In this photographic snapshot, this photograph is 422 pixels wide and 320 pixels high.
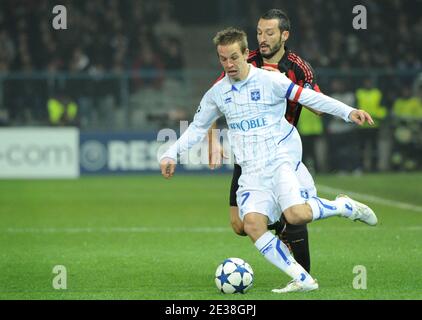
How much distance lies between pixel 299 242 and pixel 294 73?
4.40ft

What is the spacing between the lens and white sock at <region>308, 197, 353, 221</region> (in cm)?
739

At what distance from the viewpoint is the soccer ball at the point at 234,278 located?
24.0ft

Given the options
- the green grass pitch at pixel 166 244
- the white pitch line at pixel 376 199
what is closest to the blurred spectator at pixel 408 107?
the green grass pitch at pixel 166 244

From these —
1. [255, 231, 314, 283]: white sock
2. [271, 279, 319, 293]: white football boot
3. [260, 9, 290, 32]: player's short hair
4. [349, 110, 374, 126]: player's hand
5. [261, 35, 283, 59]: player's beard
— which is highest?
[260, 9, 290, 32]: player's short hair

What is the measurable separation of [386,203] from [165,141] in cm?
616

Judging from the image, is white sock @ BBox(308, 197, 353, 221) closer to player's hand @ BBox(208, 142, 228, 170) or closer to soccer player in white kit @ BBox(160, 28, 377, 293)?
soccer player in white kit @ BBox(160, 28, 377, 293)

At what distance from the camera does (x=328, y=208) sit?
7.48 meters

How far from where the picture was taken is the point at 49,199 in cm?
1573

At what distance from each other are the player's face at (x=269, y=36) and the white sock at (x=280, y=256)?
1547 millimetres

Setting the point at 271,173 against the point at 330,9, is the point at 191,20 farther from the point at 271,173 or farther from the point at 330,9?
the point at 271,173

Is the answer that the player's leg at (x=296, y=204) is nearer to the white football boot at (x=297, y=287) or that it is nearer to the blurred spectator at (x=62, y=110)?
the white football boot at (x=297, y=287)

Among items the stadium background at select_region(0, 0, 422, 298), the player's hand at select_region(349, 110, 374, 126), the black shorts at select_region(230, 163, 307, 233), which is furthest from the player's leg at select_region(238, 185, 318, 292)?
the stadium background at select_region(0, 0, 422, 298)

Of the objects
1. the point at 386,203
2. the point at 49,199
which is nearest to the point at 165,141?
the point at 49,199

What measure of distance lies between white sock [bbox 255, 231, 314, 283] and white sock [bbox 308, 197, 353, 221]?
1.09 feet
